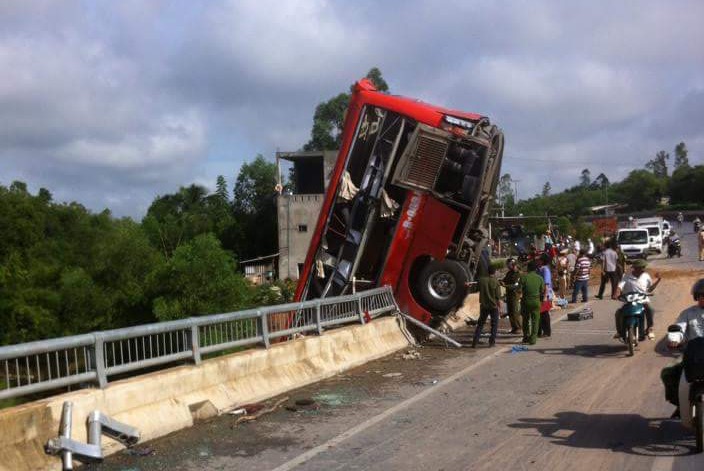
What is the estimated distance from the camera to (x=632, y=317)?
1154cm

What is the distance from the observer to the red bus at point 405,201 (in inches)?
530

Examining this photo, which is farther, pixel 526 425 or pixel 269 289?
pixel 269 289

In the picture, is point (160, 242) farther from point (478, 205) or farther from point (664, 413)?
point (664, 413)

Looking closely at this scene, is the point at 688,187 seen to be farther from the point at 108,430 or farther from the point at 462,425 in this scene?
the point at 108,430

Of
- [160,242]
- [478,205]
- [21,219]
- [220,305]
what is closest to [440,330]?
[478,205]

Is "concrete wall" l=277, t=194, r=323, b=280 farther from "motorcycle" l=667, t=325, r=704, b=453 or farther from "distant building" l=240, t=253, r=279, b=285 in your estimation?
"motorcycle" l=667, t=325, r=704, b=453

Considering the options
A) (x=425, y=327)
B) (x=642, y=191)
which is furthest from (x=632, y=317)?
(x=642, y=191)

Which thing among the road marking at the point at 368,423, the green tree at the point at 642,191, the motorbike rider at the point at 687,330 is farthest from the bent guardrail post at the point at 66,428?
the green tree at the point at 642,191

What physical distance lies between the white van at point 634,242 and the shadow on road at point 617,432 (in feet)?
103

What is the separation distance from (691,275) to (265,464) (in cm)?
2315

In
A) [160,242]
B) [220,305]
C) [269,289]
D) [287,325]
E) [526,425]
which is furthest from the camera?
[160,242]

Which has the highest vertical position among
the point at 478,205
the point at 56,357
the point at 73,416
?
the point at 478,205

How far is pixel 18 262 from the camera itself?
34.3 metres

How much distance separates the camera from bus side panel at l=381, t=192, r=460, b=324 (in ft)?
44.3
